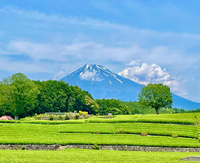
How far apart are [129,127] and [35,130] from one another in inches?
720

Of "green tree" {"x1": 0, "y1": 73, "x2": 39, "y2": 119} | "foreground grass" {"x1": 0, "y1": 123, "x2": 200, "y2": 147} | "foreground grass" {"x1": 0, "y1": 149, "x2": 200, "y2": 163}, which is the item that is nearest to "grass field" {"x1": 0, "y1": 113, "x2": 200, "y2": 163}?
"foreground grass" {"x1": 0, "y1": 123, "x2": 200, "y2": 147}

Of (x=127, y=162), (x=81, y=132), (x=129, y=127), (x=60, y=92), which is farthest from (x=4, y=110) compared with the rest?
(x=127, y=162)

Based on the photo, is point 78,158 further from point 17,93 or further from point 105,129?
point 17,93

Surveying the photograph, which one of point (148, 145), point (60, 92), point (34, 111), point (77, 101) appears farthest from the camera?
point (77, 101)

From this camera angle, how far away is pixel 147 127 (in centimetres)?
4056

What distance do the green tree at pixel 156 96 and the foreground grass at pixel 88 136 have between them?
34.3 m

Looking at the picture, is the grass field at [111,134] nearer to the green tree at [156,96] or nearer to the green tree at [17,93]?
the green tree at [156,96]

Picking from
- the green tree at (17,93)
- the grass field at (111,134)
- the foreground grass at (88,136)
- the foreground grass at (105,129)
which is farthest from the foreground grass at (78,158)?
the green tree at (17,93)

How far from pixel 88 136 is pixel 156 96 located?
46075 mm

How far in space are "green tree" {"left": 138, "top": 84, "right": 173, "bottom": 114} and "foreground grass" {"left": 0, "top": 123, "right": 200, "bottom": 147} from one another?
34.3 meters

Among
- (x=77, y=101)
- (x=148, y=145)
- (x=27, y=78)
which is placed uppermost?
(x=27, y=78)

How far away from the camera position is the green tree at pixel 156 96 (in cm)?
7426

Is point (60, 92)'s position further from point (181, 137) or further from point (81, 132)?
point (181, 137)

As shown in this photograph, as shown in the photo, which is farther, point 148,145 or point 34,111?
point 34,111
